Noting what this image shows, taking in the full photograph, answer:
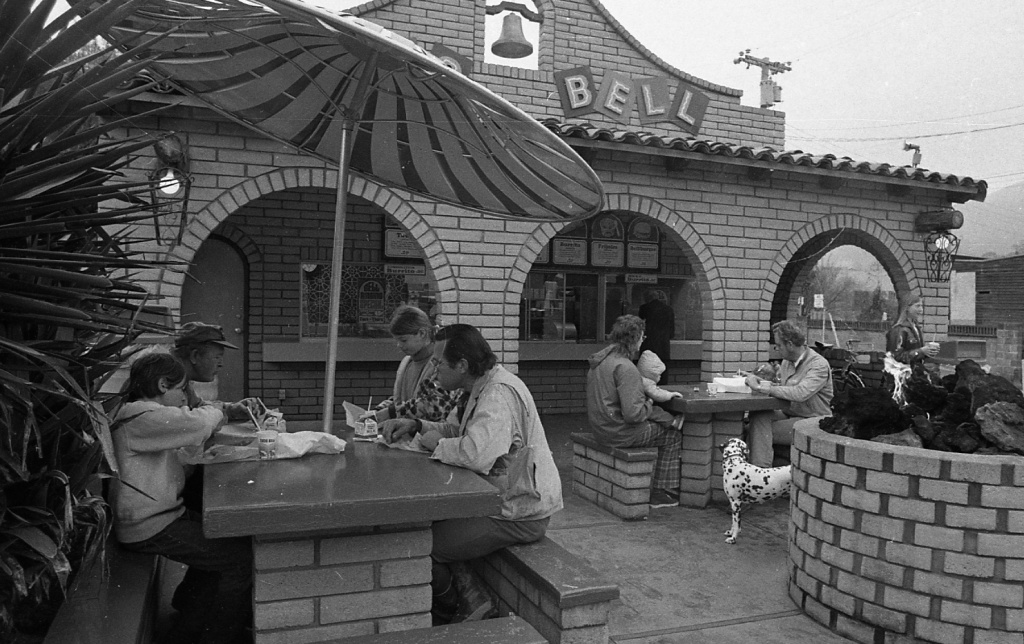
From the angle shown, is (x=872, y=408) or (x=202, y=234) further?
(x=202, y=234)

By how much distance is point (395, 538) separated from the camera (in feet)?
9.34

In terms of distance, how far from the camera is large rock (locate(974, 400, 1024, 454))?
3521mm

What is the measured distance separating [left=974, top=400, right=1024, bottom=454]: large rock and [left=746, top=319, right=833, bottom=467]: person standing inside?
8.26ft

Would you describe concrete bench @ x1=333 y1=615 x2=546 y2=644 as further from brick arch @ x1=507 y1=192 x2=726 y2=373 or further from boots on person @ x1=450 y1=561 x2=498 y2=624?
brick arch @ x1=507 y1=192 x2=726 y2=373

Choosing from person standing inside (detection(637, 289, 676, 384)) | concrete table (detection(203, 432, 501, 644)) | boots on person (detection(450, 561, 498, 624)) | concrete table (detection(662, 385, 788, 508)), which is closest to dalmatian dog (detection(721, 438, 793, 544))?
concrete table (detection(662, 385, 788, 508))

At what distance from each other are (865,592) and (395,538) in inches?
94.6

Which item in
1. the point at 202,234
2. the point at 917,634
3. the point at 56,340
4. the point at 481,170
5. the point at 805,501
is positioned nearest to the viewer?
the point at 56,340

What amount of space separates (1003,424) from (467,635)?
9.04 feet

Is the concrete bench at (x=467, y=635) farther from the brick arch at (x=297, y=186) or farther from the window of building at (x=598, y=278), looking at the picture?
the window of building at (x=598, y=278)

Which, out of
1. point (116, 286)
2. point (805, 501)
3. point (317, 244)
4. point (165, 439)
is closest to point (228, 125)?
point (317, 244)

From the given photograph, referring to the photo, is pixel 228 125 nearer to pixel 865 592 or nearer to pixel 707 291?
pixel 707 291

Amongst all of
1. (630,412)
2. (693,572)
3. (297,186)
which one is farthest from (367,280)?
(693,572)

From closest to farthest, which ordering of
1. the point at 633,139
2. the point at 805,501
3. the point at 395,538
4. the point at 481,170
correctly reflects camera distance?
the point at 395,538 < the point at 481,170 < the point at 805,501 < the point at 633,139

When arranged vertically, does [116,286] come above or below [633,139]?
below
